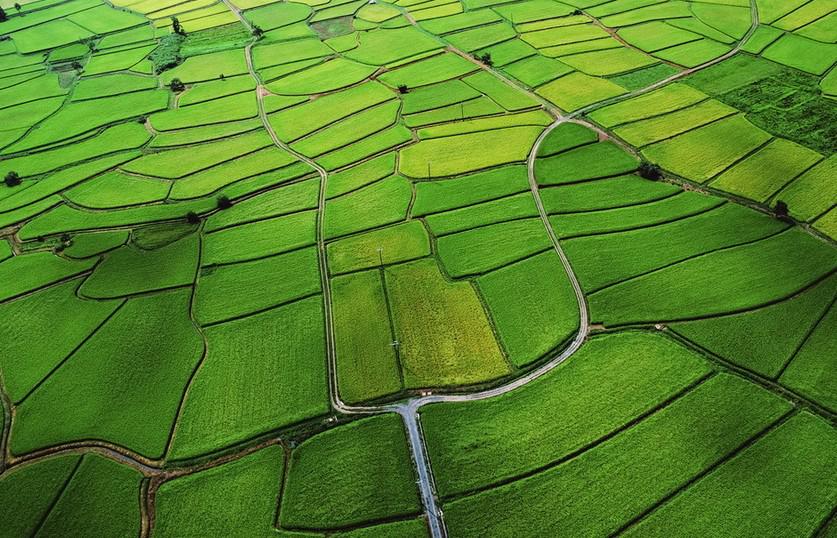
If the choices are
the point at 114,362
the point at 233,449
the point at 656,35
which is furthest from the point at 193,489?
the point at 656,35

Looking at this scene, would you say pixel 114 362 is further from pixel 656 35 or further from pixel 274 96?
pixel 656 35

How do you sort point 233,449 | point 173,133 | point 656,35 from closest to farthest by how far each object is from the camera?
point 233,449
point 173,133
point 656,35

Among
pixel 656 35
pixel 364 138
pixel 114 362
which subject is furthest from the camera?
pixel 656 35

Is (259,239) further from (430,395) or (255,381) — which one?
(430,395)

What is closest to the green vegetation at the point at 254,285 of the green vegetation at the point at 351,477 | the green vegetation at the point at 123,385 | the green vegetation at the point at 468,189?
the green vegetation at the point at 123,385

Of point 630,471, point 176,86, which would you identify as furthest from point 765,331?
point 176,86

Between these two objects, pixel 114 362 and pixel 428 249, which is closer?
pixel 114 362

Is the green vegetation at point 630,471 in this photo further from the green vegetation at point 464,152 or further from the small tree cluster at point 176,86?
the small tree cluster at point 176,86
